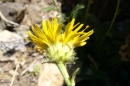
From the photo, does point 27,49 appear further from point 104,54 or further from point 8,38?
point 104,54

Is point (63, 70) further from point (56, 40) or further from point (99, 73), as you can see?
point (99, 73)

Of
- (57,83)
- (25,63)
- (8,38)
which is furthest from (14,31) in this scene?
(57,83)

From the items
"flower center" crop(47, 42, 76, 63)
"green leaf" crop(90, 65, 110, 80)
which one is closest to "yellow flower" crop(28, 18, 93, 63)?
"flower center" crop(47, 42, 76, 63)

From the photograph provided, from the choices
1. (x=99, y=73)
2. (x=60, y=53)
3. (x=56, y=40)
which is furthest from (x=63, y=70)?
(x=99, y=73)

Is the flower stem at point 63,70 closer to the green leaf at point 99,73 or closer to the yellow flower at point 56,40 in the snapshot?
the yellow flower at point 56,40

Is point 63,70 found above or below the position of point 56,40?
below

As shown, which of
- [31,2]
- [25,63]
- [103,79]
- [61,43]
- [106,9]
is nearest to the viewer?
[61,43]

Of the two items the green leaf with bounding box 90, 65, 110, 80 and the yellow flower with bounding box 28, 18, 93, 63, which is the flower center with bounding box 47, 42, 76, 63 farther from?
the green leaf with bounding box 90, 65, 110, 80

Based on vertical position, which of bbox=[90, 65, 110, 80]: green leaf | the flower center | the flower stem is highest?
bbox=[90, 65, 110, 80]: green leaf
